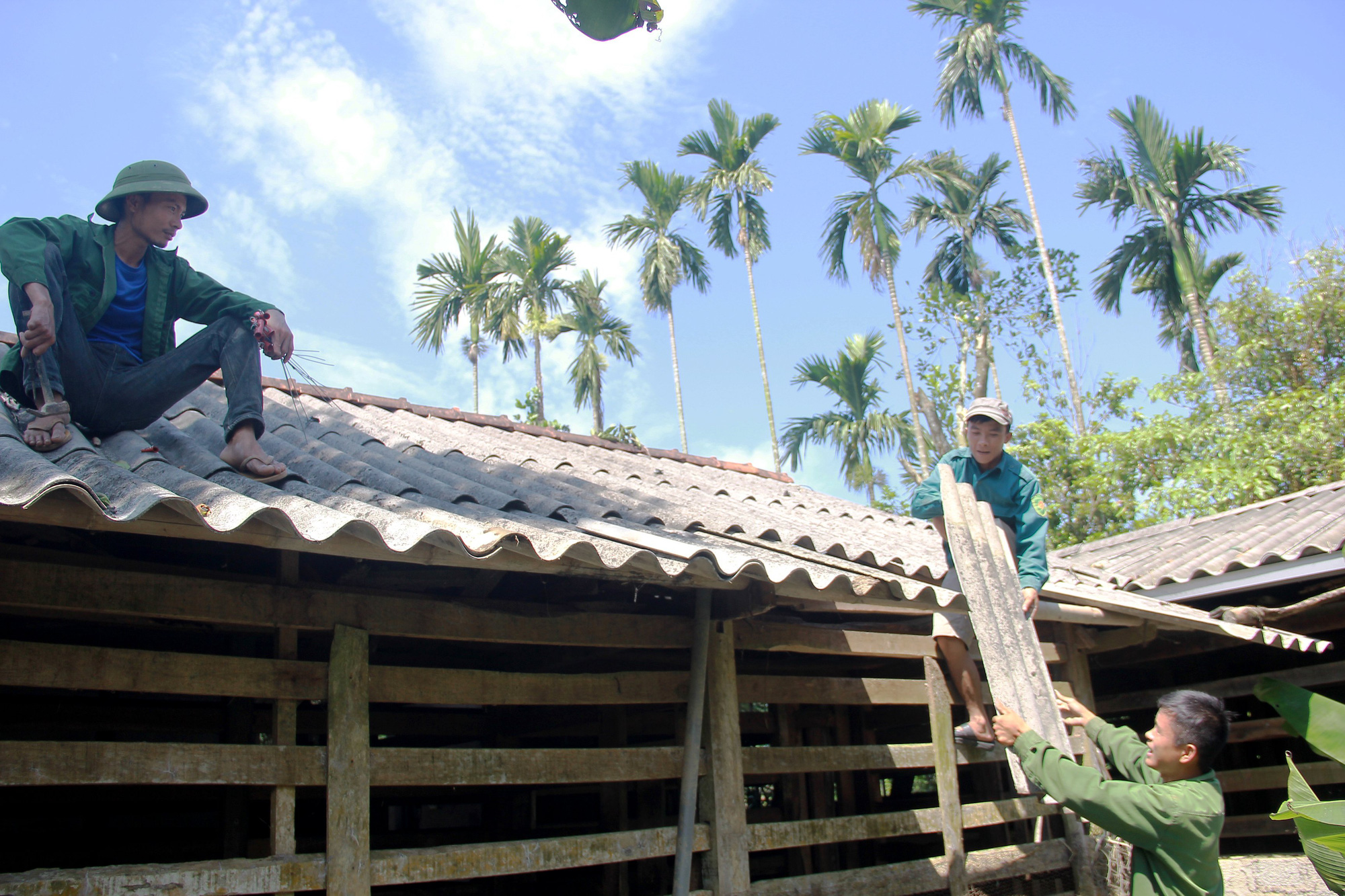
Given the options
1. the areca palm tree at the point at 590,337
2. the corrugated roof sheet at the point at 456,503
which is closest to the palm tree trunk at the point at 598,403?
the areca palm tree at the point at 590,337

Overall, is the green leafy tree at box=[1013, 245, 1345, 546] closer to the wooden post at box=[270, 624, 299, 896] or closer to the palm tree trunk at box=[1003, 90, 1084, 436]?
the palm tree trunk at box=[1003, 90, 1084, 436]

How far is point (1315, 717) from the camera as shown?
12.5 ft

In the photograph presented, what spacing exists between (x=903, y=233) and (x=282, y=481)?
23.7m

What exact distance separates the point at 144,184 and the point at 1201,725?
435 centimetres

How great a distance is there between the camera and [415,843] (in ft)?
18.6

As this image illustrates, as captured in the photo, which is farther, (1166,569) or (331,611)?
(1166,569)

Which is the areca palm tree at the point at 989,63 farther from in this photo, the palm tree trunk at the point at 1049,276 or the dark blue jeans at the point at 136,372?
the dark blue jeans at the point at 136,372

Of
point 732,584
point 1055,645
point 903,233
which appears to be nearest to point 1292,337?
point 903,233

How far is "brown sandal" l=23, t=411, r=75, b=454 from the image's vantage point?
3.17m

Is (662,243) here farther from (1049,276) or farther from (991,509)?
(991,509)

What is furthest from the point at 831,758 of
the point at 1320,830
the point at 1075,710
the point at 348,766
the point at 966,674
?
the point at 348,766

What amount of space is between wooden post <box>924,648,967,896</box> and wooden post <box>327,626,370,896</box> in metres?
2.96

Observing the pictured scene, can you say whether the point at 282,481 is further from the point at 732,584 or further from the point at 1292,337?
the point at 1292,337

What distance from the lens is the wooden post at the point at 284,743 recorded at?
3.02 meters
